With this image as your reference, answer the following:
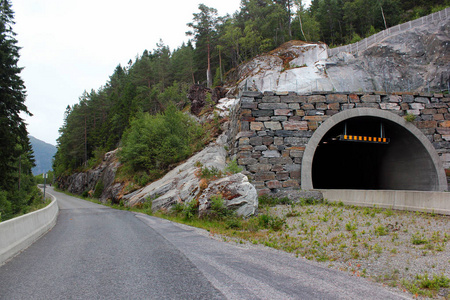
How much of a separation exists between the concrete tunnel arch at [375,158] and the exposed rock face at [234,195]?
4.29m

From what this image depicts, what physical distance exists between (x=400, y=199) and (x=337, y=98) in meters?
7.12

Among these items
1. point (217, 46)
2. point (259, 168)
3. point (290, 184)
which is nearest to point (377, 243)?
point (290, 184)

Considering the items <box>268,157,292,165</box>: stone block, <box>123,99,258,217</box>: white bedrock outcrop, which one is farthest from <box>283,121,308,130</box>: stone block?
<box>123,99,258,217</box>: white bedrock outcrop

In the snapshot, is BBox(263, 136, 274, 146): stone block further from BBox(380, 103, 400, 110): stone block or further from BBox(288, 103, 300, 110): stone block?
BBox(380, 103, 400, 110): stone block

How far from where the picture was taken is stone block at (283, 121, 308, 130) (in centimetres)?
1589

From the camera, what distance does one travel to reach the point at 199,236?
9.07 meters

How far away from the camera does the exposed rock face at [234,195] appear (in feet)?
39.5

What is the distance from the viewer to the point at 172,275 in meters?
4.79

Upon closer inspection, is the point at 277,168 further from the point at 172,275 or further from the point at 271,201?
the point at 172,275

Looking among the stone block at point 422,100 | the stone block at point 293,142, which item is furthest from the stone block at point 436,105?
the stone block at point 293,142

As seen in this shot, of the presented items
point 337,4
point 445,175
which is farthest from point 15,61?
point 337,4

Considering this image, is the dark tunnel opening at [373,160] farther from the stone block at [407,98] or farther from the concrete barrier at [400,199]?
the concrete barrier at [400,199]

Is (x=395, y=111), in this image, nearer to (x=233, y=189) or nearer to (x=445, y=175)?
(x=445, y=175)

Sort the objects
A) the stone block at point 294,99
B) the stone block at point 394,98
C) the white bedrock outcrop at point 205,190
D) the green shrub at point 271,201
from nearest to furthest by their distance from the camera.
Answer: the white bedrock outcrop at point 205,190 < the green shrub at point 271,201 < the stone block at point 294,99 < the stone block at point 394,98
